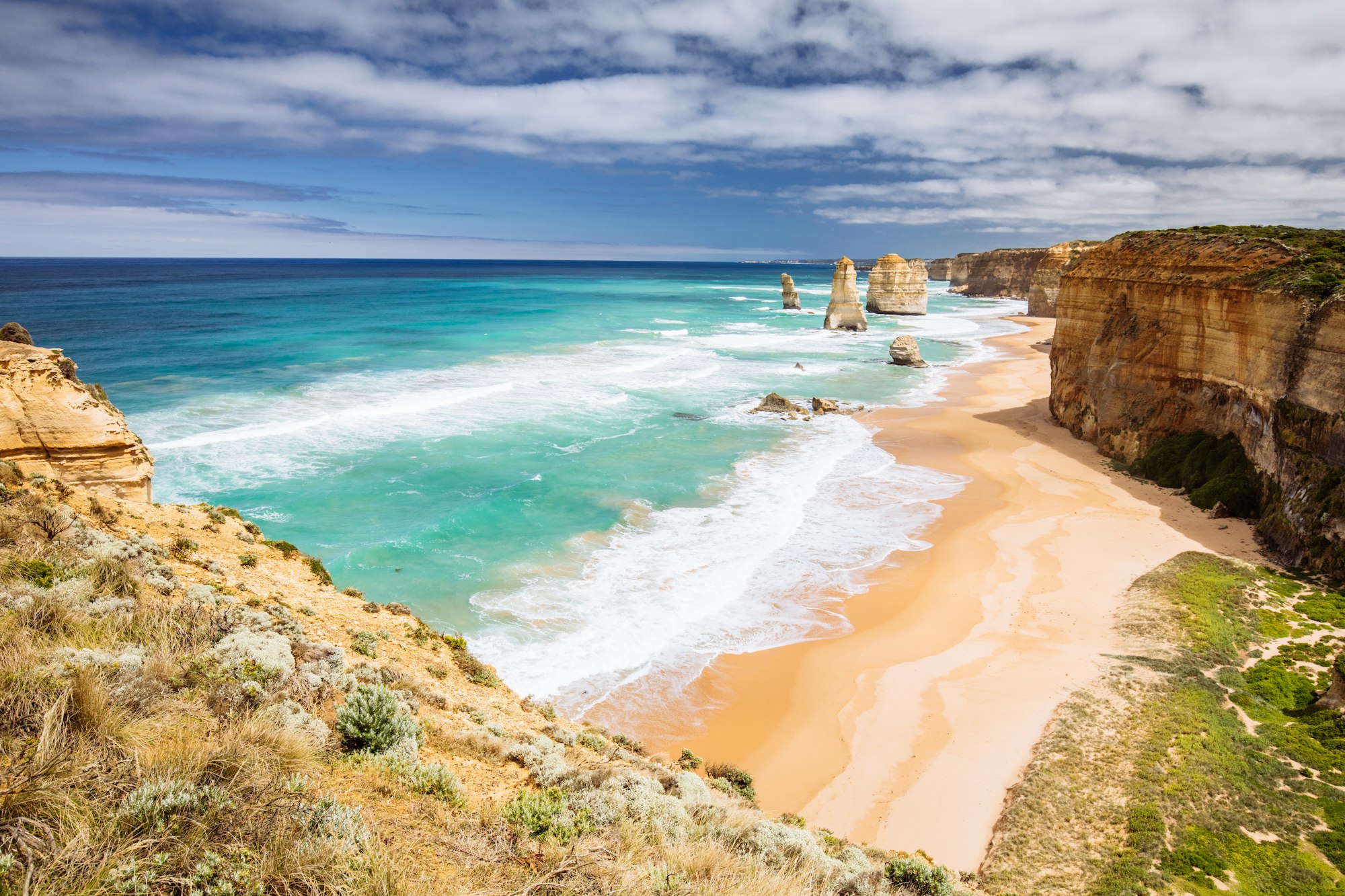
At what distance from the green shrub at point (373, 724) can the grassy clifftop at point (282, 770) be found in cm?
2

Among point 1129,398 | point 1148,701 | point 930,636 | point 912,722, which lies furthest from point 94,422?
point 1129,398

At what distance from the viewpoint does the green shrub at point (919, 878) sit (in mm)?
5938

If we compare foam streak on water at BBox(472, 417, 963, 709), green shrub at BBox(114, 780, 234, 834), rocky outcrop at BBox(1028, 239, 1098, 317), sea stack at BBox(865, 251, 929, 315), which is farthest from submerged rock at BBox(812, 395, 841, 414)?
sea stack at BBox(865, 251, 929, 315)

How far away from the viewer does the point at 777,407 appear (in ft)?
103

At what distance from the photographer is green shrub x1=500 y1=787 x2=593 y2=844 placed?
199 inches

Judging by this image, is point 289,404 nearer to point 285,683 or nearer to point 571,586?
point 571,586

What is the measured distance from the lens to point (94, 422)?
35.6 feet

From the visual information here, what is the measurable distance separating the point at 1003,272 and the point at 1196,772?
104023mm

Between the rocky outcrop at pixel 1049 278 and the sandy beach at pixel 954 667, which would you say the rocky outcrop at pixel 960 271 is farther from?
the sandy beach at pixel 954 667

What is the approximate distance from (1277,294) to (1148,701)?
1243 cm

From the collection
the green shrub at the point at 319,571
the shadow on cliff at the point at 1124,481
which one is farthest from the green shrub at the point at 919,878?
the shadow on cliff at the point at 1124,481

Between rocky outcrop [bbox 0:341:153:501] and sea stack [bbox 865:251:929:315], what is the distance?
243 ft

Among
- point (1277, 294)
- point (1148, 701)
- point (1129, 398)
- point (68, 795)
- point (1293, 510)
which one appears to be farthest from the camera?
point (1129, 398)

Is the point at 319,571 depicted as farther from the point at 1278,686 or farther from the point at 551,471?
the point at 1278,686
